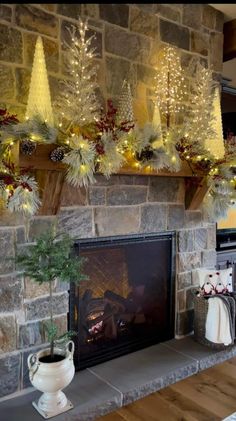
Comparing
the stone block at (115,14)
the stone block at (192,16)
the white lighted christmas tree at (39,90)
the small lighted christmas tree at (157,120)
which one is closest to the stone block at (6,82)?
the white lighted christmas tree at (39,90)

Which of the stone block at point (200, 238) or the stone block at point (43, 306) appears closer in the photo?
the stone block at point (43, 306)

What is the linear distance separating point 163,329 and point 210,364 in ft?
1.42

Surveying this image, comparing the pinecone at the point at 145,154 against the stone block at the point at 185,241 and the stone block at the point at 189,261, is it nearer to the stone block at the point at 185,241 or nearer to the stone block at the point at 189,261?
the stone block at the point at 185,241

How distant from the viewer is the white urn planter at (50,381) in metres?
1.83

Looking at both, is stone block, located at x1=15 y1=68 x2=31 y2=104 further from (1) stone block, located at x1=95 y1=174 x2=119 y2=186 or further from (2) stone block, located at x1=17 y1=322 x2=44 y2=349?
(2) stone block, located at x1=17 y1=322 x2=44 y2=349

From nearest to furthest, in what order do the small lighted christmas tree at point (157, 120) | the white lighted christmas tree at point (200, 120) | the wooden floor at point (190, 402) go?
1. the wooden floor at point (190, 402)
2. the small lighted christmas tree at point (157, 120)
3. the white lighted christmas tree at point (200, 120)

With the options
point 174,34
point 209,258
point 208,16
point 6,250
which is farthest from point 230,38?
point 6,250

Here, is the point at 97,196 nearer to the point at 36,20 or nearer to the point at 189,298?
the point at 36,20

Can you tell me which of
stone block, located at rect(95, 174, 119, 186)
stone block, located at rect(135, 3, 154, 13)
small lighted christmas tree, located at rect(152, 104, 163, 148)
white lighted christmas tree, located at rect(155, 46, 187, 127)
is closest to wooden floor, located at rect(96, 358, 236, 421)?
stone block, located at rect(95, 174, 119, 186)

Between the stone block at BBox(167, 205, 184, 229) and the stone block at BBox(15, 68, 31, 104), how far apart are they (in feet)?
4.37

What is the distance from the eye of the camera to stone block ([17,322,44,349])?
199 cm

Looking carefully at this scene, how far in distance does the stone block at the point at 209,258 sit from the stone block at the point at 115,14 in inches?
74.2

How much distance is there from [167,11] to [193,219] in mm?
1623

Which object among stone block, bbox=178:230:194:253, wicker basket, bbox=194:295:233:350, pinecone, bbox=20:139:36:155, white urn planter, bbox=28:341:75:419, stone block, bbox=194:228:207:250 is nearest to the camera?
pinecone, bbox=20:139:36:155
